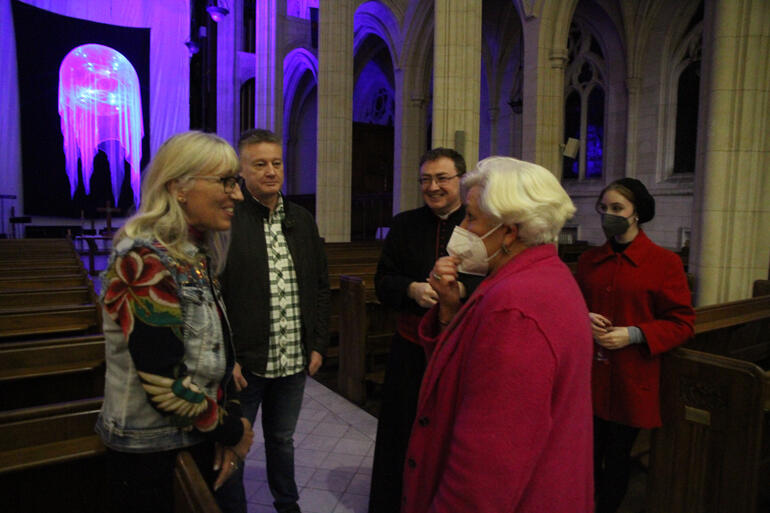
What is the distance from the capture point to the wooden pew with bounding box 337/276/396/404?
4.41m

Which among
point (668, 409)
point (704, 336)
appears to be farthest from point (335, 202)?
point (668, 409)

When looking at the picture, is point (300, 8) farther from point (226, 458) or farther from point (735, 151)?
point (226, 458)

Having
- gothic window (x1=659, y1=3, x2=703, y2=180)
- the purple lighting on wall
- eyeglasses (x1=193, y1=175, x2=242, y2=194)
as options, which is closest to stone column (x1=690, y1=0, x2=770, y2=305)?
eyeglasses (x1=193, y1=175, x2=242, y2=194)

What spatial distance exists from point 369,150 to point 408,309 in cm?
1661

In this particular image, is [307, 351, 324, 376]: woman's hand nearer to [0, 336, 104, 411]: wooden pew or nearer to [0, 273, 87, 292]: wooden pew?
[0, 336, 104, 411]: wooden pew

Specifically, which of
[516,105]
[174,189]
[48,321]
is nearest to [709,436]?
[174,189]

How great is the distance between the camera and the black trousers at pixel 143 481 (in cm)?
134

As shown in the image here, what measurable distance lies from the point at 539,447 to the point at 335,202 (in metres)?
10.1

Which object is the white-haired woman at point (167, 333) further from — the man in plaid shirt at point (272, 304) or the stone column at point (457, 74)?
the stone column at point (457, 74)

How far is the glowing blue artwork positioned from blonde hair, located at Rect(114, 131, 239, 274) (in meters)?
19.6

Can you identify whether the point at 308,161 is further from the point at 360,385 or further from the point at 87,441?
the point at 87,441

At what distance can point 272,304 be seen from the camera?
2.29m

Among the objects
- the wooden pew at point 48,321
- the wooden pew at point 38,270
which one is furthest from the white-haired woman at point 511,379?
the wooden pew at point 38,270

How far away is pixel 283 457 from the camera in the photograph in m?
2.44
